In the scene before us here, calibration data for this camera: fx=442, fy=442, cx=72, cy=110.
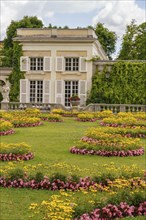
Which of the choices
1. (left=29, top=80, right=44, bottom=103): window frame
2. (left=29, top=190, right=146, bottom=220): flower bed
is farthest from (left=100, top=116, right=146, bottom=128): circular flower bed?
(left=29, top=80, right=44, bottom=103): window frame

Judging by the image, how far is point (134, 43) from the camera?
1718 inches

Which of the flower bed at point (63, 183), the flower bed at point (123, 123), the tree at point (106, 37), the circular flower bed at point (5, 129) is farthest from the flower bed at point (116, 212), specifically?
the tree at point (106, 37)

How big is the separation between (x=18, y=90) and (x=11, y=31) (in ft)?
62.5

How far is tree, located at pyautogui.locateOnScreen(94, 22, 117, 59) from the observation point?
5228 centimetres

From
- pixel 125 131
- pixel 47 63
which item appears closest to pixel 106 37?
pixel 47 63

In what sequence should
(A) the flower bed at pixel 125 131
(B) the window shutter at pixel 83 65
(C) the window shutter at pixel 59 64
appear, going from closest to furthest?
(A) the flower bed at pixel 125 131, (B) the window shutter at pixel 83 65, (C) the window shutter at pixel 59 64

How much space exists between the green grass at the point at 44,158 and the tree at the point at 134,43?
2434 cm

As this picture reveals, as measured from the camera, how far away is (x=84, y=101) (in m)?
33.6

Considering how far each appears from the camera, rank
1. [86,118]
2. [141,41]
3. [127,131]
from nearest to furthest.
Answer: [127,131] < [86,118] < [141,41]

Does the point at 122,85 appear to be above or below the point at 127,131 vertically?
above

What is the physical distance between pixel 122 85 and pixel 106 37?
68.6 ft

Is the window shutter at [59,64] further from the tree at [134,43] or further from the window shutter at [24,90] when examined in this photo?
the tree at [134,43]

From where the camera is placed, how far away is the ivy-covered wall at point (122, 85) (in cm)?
3259

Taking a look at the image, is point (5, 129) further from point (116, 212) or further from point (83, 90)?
point (83, 90)
